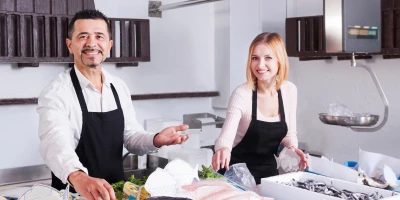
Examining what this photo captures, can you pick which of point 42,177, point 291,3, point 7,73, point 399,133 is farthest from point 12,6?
point 399,133

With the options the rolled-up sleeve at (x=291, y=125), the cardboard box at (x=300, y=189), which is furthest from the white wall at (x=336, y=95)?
the cardboard box at (x=300, y=189)

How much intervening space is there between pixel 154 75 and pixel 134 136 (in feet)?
4.80

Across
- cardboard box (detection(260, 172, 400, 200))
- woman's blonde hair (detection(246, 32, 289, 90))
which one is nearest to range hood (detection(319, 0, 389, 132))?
woman's blonde hair (detection(246, 32, 289, 90))

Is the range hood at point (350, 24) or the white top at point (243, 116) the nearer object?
the range hood at point (350, 24)

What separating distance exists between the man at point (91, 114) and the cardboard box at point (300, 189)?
0.38 m

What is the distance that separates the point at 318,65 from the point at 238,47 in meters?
0.61

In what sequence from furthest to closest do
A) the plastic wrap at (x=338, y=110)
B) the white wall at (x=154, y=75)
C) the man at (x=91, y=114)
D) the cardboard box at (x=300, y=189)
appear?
the white wall at (x=154, y=75) < the plastic wrap at (x=338, y=110) < the man at (x=91, y=114) < the cardboard box at (x=300, y=189)

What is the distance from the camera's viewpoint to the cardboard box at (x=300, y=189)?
6.12 ft

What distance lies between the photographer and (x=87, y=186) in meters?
1.68

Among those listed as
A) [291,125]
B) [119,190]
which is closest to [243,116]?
[291,125]

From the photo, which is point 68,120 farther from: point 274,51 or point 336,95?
point 336,95

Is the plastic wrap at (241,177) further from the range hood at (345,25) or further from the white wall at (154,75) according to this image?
the white wall at (154,75)

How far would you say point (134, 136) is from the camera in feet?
8.21

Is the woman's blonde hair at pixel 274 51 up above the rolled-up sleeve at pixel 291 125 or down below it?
above
